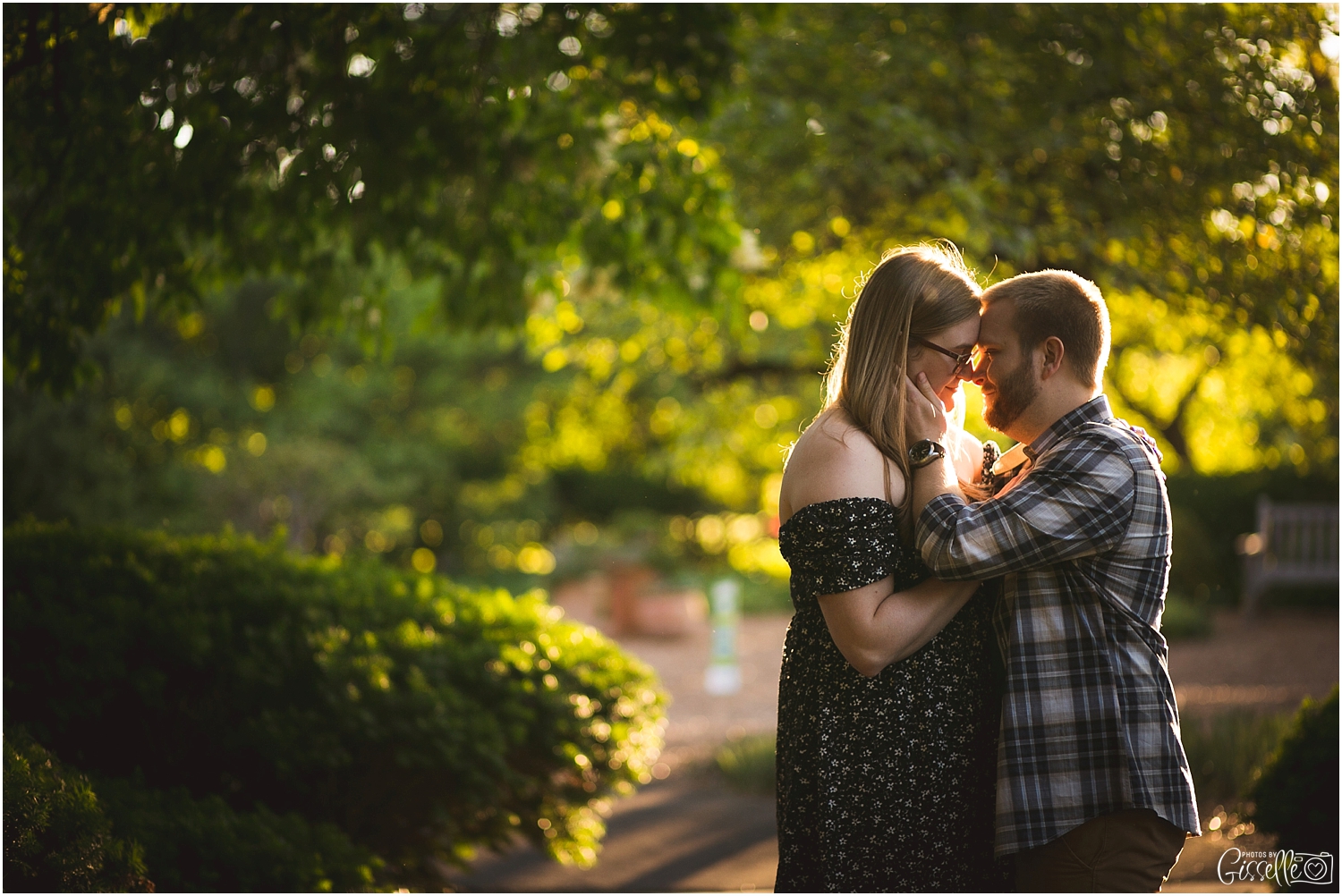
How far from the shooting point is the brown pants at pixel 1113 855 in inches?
86.2

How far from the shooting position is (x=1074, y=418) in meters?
2.34

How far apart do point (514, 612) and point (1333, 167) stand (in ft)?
15.7

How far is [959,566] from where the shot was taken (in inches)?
82.7

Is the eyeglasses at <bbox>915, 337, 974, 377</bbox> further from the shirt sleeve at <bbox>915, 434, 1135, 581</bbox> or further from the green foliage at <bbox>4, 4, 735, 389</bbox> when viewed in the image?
the green foliage at <bbox>4, 4, 735, 389</bbox>

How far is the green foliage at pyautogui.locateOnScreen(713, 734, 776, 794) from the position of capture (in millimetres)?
6871

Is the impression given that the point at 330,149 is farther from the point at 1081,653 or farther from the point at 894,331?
the point at 1081,653

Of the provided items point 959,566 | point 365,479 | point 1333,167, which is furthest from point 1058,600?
point 365,479

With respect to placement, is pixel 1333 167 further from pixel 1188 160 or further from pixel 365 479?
pixel 365 479

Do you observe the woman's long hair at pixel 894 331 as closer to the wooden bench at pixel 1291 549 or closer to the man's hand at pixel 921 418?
the man's hand at pixel 921 418

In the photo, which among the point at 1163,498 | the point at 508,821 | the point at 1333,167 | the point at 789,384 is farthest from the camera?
the point at 789,384

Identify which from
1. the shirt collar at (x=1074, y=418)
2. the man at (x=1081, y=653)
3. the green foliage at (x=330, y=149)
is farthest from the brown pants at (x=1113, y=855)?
the green foliage at (x=330, y=149)

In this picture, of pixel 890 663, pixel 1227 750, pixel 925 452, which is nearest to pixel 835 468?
pixel 925 452

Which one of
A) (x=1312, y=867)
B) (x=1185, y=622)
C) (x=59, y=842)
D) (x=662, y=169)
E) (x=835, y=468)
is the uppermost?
(x=662, y=169)

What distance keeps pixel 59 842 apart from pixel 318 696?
111 centimetres
